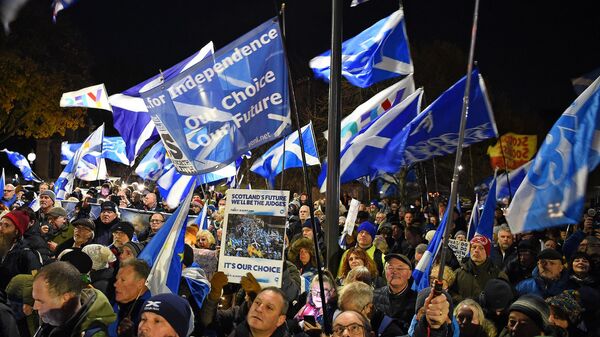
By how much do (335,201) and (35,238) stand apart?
12.1ft

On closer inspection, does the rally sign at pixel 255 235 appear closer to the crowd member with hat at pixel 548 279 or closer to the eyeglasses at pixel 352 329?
the eyeglasses at pixel 352 329

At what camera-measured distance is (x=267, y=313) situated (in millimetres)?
4906

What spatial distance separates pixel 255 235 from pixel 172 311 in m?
2.12

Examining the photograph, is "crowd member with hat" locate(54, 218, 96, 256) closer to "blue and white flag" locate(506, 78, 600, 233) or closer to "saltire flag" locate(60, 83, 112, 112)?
"blue and white flag" locate(506, 78, 600, 233)

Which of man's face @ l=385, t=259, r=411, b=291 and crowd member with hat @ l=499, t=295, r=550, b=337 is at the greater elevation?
man's face @ l=385, t=259, r=411, b=291

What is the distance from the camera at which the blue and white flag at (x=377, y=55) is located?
414 inches

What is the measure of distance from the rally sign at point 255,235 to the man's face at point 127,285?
1.12 m

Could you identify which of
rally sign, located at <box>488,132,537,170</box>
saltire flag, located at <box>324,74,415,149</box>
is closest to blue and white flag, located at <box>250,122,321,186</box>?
saltire flag, located at <box>324,74,415,149</box>

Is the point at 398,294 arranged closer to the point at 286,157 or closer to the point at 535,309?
the point at 535,309

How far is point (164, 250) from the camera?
19.7 ft

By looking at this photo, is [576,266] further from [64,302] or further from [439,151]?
[64,302]

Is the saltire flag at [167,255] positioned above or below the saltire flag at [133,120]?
below

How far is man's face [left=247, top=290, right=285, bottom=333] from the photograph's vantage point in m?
4.88

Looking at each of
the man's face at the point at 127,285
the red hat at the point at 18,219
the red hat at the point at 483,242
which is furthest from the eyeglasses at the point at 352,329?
the red hat at the point at 18,219
